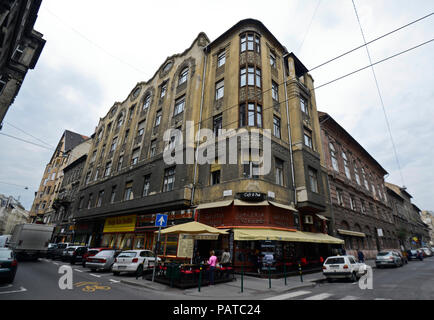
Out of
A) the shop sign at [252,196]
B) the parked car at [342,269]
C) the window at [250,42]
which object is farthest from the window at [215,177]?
the window at [250,42]

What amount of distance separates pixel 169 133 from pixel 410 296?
19.9 metres

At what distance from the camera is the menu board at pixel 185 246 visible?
1618 centimetres

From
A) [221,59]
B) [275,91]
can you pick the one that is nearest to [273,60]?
[275,91]

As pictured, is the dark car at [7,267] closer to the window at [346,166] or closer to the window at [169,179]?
the window at [169,179]

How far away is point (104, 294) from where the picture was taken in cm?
786

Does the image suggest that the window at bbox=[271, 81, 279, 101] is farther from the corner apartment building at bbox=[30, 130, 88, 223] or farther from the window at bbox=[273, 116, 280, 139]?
the corner apartment building at bbox=[30, 130, 88, 223]

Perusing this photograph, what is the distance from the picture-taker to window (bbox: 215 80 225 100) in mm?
19894

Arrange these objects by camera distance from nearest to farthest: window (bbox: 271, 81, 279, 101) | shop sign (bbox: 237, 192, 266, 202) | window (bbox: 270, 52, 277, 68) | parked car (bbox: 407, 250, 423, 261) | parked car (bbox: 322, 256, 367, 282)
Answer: parked car (bbox: 322, 256, 367, 282) → shop sign (bbox: 237, 192, 266, 202) → window (bbox: 271, 81, 279, 101) → window (bbox: 270, 52, 277, 68) → parked car (bbox: 407, 250, 423, 261)

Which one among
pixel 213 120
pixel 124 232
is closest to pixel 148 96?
pixel 213 120

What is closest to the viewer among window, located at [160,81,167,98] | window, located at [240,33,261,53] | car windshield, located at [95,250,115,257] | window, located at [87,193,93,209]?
car windshield, located at [95,250,115,257]

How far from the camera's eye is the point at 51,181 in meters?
51.3

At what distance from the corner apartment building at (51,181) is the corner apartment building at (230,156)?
27544mm

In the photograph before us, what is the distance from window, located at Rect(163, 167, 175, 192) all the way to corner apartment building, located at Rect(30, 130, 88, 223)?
3766 centimetres

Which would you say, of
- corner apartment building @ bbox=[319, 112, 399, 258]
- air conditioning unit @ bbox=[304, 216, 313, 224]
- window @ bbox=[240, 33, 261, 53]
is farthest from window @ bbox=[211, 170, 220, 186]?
corner apartment building @ bbox=[319, 112, 399, 258]
